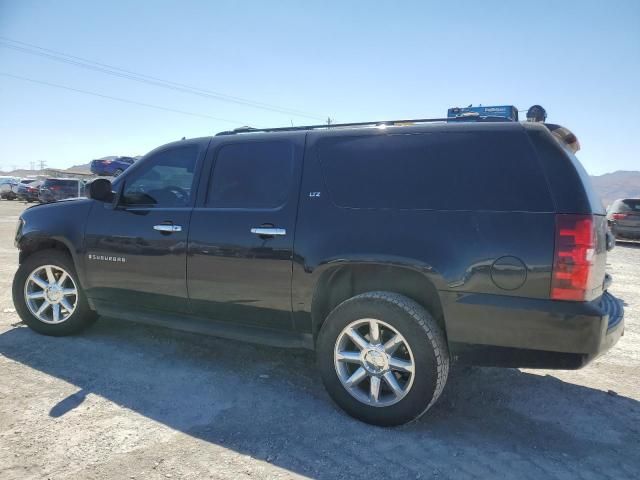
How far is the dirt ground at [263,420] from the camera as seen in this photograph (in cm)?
259

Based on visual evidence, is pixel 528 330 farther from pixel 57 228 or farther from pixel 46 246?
pixel 46 246

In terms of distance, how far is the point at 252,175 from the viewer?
3.73 meters

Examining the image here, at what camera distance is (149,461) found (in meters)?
2.60

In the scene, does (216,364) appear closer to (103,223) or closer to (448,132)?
(103,223)

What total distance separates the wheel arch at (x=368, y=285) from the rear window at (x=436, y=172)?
0.42 m

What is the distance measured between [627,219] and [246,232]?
50.2 feet

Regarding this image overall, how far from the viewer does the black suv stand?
2732 millimetres

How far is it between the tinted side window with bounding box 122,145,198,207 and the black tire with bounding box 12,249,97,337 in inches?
35.2

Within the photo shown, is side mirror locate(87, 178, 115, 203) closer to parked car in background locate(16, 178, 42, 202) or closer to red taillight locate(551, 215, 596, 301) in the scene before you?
red taillight locate(551, 215, 596, 301)

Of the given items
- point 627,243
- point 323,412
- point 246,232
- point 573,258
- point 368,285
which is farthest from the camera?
point 627,243

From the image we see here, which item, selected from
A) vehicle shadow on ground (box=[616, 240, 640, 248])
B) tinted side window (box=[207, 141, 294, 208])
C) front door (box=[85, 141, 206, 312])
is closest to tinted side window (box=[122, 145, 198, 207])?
front door (box=[85, 141, 206, 312])

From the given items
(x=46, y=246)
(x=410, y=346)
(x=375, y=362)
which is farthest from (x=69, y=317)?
(x=410, y=346)

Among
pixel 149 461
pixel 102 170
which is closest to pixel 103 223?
pixel 149 461

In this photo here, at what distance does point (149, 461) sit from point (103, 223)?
2.36 meters
